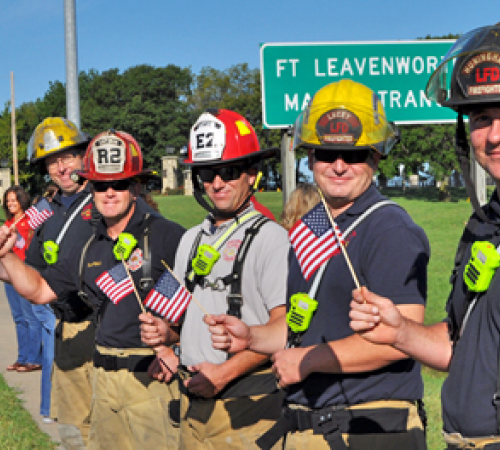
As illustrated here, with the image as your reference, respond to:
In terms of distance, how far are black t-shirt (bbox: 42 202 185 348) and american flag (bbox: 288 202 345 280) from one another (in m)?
1.37

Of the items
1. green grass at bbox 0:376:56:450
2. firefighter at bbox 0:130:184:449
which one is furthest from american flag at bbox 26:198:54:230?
green grass at bbox 0:376:56:450

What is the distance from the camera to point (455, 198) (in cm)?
5119

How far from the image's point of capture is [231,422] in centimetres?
361

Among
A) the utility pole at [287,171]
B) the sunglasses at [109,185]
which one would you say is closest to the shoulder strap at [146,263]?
the sunglasses at [109,185]

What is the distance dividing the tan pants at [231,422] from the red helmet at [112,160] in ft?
5.79

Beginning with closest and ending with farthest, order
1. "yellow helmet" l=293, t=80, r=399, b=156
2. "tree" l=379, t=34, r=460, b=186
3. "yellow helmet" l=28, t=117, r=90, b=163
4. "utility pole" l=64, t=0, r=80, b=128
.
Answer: "yellow helmet" l=293, t=80, r=399, b=156, "yellow helmet" l=28, t=117, r=90, b=163, "utility pole" l=64, t=0, r=80, b=128, "tree" l=379, t=34, r=460, b=186

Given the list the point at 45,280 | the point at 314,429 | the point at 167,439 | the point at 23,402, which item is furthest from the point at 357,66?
the point at 23,402

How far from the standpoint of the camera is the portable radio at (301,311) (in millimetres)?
2859

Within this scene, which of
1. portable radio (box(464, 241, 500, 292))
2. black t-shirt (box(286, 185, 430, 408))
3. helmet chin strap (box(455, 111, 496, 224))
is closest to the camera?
portable radio (box(464, 241, 500, 292))

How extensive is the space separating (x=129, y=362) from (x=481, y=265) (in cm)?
273

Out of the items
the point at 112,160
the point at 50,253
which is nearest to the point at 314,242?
the point at 112,160

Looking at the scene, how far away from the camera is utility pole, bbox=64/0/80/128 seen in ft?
30.1

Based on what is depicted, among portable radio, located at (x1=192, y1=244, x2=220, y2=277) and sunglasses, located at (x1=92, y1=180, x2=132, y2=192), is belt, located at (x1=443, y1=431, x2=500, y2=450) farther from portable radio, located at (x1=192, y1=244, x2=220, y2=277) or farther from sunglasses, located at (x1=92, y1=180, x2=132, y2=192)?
sunglasses, located at (x1=92, y1=180, x2=132, y2=192)

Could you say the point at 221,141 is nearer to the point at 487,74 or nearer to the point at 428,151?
the point at 487,74
